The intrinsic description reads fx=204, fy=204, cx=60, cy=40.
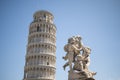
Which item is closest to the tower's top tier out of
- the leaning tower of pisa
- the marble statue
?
the leaning tower of pisa

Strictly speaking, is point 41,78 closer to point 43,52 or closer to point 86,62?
point 43,52

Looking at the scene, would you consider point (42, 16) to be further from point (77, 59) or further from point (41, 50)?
point (77, 59)

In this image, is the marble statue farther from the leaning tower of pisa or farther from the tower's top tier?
the tower's top tier

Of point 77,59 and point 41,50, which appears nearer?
point 77,59

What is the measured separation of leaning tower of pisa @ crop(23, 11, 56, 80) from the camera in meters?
53.5

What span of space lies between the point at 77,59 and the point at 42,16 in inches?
2040

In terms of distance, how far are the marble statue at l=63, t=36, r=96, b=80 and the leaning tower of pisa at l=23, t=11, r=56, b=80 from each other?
141 feet

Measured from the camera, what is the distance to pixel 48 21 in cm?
6069

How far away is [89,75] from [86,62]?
2.57 feet

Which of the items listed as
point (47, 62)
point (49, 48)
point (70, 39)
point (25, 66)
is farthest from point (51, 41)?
point (70, 39)

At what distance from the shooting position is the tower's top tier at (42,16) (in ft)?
198

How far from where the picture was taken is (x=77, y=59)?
1006 centimetres

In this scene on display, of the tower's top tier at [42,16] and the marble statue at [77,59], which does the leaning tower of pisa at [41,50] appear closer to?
the tower's top tier at [42,16]

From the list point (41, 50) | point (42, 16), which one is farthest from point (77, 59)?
point (42, 16)
